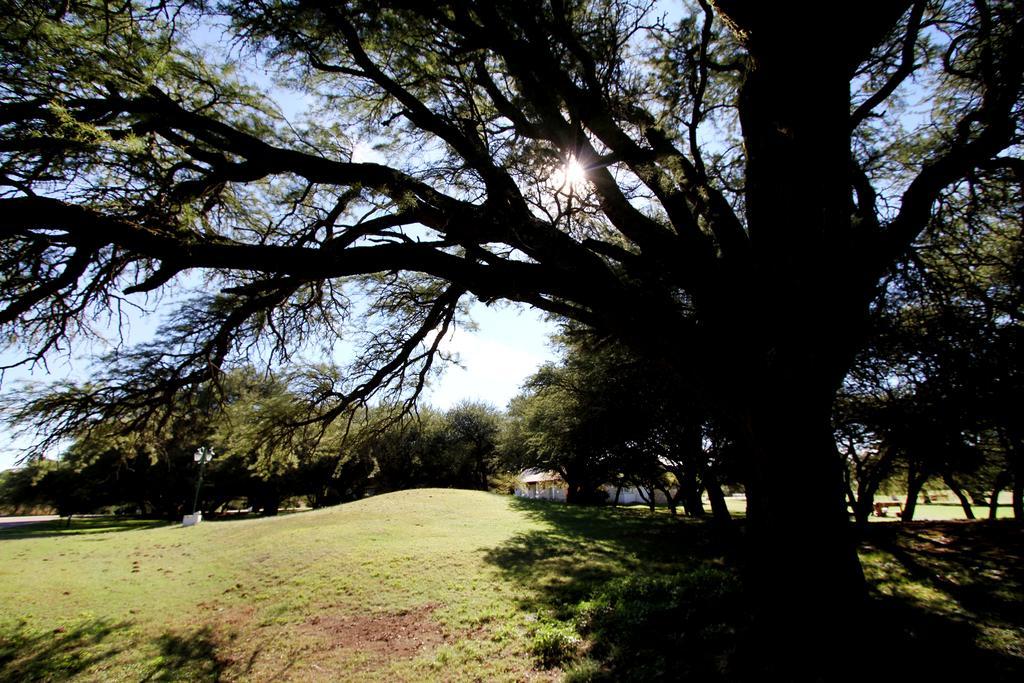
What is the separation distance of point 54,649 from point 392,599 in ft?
17.0

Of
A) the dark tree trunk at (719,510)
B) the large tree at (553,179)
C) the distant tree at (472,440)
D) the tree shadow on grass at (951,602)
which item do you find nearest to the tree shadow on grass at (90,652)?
the large tree at (553,179)

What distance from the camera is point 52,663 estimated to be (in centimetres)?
637

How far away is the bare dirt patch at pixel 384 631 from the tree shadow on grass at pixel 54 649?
3.01 metres

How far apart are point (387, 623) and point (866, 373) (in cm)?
1102

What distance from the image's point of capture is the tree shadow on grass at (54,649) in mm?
6109

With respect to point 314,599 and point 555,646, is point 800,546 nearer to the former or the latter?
point 555,646

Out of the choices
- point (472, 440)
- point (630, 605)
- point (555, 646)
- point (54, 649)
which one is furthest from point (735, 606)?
point (472, 440)

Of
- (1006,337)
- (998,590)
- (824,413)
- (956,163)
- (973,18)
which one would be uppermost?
(973,18)

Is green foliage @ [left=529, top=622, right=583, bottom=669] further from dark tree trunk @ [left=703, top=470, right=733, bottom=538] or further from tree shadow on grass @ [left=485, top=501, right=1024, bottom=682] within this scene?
dark tree trunk @ [left=703, top=470, right=733, bottom=538]

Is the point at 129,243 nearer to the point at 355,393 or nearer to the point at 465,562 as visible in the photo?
the point at 355,393

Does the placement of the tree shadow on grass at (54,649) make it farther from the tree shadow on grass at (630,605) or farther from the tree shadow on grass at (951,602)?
the tree shadow on grass at (951,602)

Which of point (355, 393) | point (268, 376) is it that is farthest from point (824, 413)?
point (268, 376)

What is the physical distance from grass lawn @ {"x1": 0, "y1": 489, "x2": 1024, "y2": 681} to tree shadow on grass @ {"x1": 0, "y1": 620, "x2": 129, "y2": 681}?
0.12ft

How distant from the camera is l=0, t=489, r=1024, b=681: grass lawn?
5.76 meters
